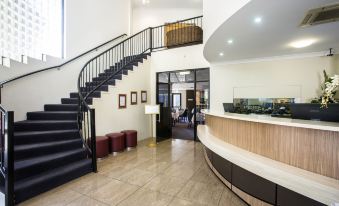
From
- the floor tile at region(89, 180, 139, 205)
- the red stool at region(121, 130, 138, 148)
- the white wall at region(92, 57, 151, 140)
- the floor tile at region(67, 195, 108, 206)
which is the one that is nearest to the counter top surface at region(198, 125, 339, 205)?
the floor tile at region(89, 180, 139, 205)

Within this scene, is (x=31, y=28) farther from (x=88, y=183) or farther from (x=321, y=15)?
(x=321, y=15)

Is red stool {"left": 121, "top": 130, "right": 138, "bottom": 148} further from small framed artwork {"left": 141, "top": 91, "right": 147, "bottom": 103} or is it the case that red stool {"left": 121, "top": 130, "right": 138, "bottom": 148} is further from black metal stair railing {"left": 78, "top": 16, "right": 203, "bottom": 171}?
small framed artwork {"left": 141, "top": 91, "right": 147, "bottom": 103}

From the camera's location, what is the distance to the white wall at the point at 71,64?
4.03 meters

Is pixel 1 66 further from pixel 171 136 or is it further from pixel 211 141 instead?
pixel 171 136

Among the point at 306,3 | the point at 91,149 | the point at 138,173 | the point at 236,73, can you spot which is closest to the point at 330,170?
the point at 306,3

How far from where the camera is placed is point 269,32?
336cm

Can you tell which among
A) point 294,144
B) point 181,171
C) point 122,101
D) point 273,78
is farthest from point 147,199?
point 273,78

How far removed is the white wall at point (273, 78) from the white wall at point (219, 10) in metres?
2.54

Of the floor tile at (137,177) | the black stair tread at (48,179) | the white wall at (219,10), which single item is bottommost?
the floor tile at (137,177)

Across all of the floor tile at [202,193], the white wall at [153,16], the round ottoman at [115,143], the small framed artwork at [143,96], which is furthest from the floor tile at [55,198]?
the white wall at [153,16]

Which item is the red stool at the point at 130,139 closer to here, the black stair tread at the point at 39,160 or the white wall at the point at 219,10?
the black stair tread at the point at 39,160

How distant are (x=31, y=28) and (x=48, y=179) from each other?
13.0 ft

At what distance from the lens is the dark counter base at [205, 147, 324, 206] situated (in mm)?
1818

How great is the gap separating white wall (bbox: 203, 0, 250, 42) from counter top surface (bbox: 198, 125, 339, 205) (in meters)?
2.08
